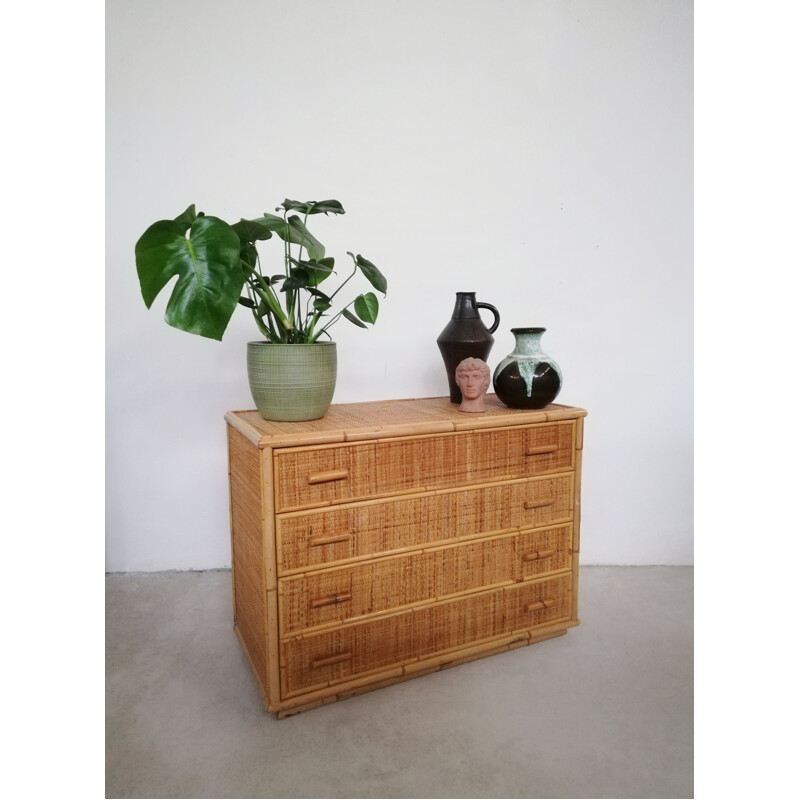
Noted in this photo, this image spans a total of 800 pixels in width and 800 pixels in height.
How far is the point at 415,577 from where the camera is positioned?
165cm

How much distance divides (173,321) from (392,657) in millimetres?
1066

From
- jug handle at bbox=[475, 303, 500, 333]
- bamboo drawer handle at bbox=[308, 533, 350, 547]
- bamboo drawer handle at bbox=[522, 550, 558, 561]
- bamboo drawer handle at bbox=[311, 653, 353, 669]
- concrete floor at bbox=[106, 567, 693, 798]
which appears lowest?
concrete floor at bbox=[106, 567, 693, 798]

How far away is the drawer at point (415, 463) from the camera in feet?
4.78

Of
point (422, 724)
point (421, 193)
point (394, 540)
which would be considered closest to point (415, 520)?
point (394, 540)

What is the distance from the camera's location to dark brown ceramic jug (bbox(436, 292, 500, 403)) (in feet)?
6.05

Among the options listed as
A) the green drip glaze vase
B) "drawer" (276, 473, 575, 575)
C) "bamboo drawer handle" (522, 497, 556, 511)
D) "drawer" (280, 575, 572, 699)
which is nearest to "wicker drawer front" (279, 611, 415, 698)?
"drawer" (280, 575, 572, 699)

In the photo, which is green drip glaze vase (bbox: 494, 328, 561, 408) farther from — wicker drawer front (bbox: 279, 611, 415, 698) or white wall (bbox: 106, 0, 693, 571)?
wicker drawer front (bbox: 279, 611, 415, 698)

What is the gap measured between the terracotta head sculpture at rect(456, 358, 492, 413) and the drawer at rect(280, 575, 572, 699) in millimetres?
565

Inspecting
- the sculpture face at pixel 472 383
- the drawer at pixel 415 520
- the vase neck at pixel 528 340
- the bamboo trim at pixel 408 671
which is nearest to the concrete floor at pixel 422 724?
the bamboo trim at pixel 408 671

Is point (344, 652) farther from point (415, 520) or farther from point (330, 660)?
point (415, 520)

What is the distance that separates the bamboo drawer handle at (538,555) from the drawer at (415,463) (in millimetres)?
254

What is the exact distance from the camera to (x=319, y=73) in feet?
6.89

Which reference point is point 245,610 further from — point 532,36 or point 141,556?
point 532,36

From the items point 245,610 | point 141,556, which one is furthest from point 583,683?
point 141,556
